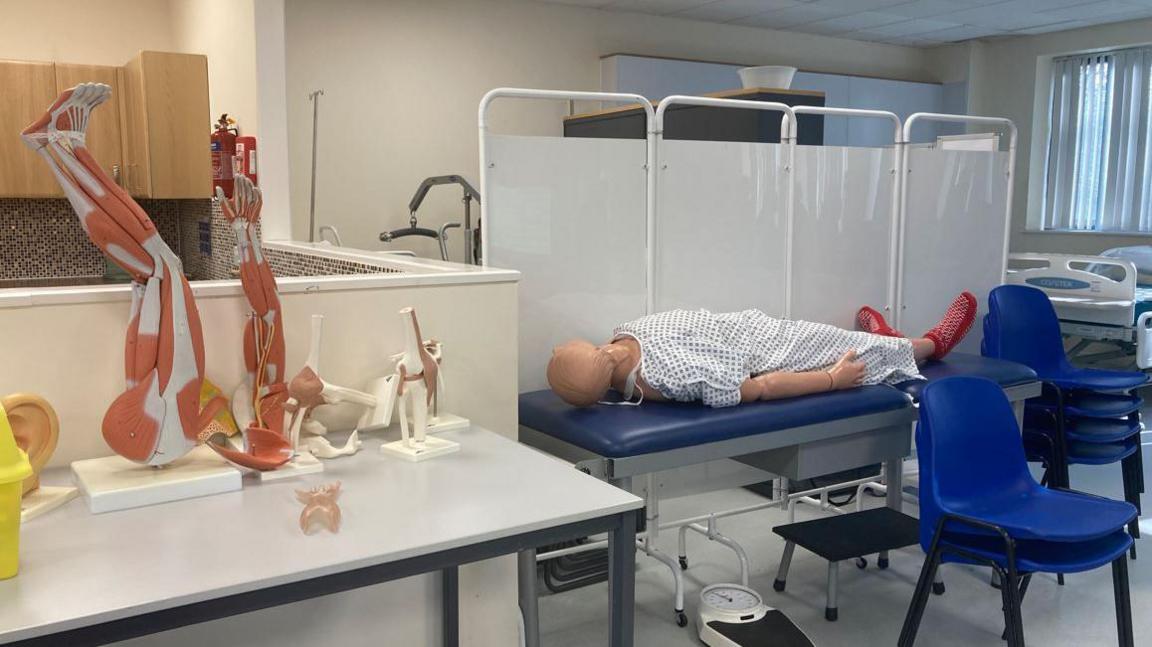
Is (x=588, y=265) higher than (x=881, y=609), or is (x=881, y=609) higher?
(x=588, y=265)

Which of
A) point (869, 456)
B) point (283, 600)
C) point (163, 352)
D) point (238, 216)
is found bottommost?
point (869, 456)

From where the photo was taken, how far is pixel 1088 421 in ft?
11.7

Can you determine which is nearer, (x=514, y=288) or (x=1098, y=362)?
(x=514, y=288)

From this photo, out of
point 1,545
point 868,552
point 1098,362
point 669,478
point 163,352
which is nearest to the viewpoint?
point 1,545

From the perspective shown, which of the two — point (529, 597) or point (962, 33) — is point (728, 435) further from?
point (962, 33)

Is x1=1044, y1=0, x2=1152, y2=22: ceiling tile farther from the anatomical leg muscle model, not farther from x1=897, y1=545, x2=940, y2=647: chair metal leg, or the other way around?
the anatomical leg muscle model

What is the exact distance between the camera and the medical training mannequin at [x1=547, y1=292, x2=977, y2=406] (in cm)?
270

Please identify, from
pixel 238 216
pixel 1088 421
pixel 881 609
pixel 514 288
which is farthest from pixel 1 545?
pixel 1088 421

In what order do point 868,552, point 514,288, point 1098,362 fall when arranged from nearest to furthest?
1. point 514,288
2. point 868,552
3. point 1098,362

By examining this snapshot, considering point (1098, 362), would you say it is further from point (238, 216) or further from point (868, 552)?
point (238, 216)

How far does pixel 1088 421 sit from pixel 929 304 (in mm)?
806

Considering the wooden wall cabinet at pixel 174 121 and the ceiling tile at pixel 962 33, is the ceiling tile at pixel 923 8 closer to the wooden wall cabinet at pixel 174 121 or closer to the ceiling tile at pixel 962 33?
the ceiling tile at pixel 962 33

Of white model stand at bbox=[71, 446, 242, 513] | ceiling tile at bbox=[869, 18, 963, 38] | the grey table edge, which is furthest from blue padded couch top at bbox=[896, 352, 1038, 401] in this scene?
ceiling tile at bbox=[869, 18, 963, 38]

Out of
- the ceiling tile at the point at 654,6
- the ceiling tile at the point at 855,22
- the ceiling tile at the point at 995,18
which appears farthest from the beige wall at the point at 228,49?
the ceiling tile at the point at 995,18
